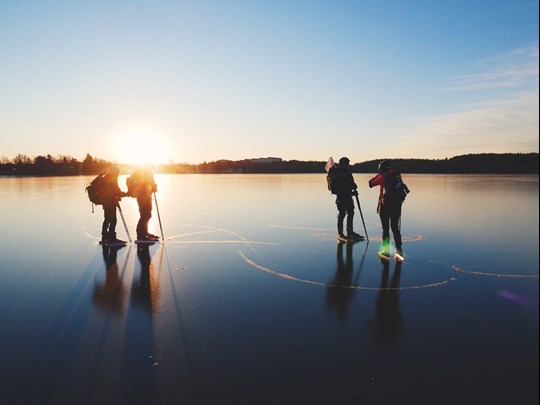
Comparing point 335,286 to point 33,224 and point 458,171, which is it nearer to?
point 33,224

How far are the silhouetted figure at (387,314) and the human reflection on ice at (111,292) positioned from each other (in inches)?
139

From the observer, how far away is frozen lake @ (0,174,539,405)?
340cm

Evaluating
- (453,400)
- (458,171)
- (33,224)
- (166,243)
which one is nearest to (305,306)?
(453,400)

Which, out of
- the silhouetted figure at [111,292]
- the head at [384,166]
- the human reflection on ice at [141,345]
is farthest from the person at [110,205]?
the head at [384,166]

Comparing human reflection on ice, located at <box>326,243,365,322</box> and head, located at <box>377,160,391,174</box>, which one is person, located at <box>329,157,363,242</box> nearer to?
head, located at <box>377,160,391,174</box>

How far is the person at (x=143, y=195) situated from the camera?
10773 mm

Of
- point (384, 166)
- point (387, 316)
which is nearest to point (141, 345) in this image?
point (387, 316)

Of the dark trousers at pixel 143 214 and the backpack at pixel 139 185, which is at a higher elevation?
the backpack at pixel 139 185

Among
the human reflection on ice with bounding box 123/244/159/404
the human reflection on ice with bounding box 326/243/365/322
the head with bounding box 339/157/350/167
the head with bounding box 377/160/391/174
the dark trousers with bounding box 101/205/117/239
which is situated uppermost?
the head with bounding box 339/157/350/167

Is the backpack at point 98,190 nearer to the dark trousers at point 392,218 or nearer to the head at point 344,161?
the head at point 344,161

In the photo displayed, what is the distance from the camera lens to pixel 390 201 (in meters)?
8.70

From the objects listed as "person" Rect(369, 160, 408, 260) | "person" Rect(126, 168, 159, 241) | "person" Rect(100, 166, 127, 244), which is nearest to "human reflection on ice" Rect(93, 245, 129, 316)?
"person" Rect(100, 166, 127, 244)

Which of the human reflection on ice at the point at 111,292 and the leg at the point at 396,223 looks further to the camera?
the leg at the point at 396,223

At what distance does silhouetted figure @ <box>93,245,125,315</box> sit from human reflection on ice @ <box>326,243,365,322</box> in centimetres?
311
